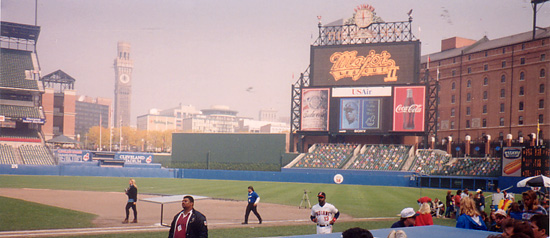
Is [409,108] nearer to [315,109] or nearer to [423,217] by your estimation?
[315,109]

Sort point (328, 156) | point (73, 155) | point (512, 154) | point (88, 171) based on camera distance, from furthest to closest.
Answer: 1. point (328, 156)
2. point (88, 171)
3. point (73, 155)
4. point (512, 154)

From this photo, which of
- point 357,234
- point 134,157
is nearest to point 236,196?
point 134,157

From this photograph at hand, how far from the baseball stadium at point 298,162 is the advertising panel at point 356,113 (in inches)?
3.8

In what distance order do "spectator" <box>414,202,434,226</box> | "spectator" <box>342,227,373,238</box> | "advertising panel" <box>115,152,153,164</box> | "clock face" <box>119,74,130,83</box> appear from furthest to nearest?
"advertising panel" <box>115,152,153,164</box>, "clock face" <box>119,74,130,83</box>, "spectator" <box>414,202,434,226</box>, "spectator" <box>342,227,373,238</box>

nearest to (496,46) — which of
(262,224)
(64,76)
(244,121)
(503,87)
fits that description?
(503,87)

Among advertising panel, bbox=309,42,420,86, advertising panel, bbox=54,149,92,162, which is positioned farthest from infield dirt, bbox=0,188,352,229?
advertising panel, bbox=309,42,420,86

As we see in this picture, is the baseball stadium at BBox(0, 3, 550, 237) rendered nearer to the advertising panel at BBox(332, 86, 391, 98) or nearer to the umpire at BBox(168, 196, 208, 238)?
the advertising panel at BBox(332, 86, 391, 98)

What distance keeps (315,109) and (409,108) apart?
8.67 meters

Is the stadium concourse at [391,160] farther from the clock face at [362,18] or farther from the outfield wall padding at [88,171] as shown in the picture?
the outfield wall padding at [88,171]

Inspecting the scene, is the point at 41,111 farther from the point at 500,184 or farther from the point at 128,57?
the point at 500,184

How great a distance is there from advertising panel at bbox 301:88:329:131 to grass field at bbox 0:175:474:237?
738cm

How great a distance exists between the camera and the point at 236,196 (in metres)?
29.9

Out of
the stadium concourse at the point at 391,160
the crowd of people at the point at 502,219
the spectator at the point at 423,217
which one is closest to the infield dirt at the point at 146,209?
the spectator at the point at 423,217

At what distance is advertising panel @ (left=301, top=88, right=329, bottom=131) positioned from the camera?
4434cm
